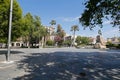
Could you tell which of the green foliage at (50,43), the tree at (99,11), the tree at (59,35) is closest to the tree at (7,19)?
the tree at (99,11)

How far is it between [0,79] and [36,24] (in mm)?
76699

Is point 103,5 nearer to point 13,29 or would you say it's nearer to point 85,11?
point 85,11

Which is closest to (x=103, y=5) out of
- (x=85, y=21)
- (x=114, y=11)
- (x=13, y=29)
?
(x=114, y=11)

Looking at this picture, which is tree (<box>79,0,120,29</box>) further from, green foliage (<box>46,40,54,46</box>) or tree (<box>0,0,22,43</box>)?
green foliage (<box>46,40,54,46</box>)

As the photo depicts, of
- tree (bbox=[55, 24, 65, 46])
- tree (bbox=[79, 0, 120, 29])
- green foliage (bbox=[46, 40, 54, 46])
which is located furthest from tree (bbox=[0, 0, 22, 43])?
green foliage (bbox=[46, 40, 54, 46])

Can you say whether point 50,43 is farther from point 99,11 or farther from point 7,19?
point 99,11

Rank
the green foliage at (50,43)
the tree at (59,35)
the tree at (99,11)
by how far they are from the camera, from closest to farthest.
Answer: the tree at (99,11) → the tree at (59,35) → the green foliage at (50,43)

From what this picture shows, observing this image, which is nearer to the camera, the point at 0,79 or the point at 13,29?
the point at 0,79

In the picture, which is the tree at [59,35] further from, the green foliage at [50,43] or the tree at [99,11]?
the tree at [99,11]

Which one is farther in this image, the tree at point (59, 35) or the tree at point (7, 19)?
the tree at point (59, 35)

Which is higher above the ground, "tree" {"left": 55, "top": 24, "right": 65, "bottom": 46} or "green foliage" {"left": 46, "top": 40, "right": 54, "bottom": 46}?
"tree" {"left": 55, "top": 24, "right": 65, "bottom": 46}

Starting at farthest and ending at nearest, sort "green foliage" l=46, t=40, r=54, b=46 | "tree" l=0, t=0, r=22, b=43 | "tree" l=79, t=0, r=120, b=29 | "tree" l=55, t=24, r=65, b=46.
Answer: "green foliage" l=46, t=40, r=54, b=46 → "tree" l=55, t=24, r=65, b=46 → "tree" l=0, t=0, r=22, b=43 → "tree" l=79, t=0, r=120, b=29

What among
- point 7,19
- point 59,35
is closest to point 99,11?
point 7,19

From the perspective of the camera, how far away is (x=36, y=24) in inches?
3462
